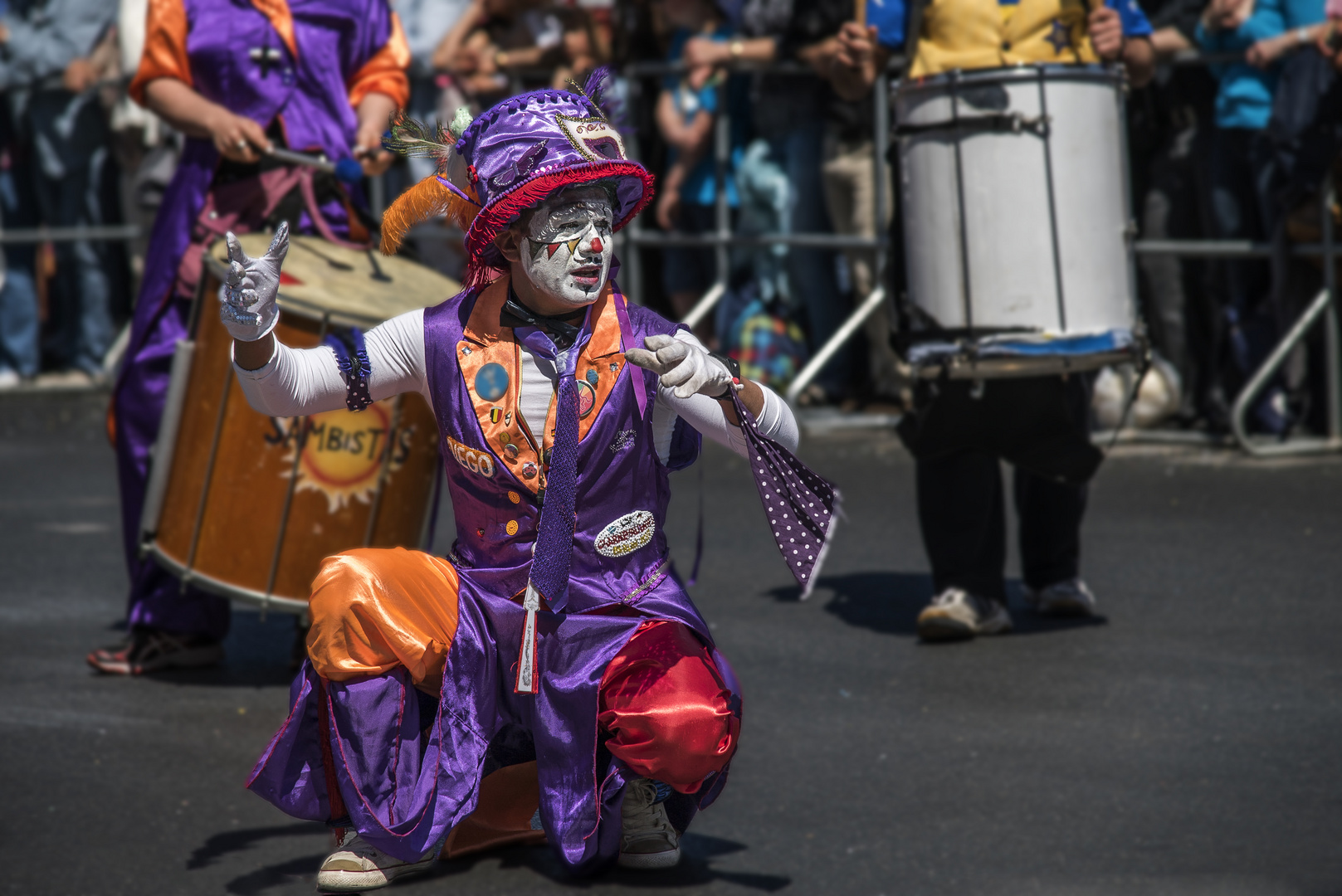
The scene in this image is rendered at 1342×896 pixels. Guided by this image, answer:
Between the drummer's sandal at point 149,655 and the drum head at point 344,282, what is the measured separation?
43.1 inches

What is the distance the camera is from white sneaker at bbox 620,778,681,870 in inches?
127

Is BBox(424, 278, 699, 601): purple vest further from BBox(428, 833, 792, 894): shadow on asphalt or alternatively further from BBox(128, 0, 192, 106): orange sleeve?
BBox(128, 0, 192, 106): orange sleeve

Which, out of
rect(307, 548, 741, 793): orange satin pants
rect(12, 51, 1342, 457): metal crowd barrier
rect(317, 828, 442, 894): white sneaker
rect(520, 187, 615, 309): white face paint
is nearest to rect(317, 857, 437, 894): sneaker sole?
rect(317, 828, 442, 894): white sneaker

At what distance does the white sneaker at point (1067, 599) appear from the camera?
4.95 m

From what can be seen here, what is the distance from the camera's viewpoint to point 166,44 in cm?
452

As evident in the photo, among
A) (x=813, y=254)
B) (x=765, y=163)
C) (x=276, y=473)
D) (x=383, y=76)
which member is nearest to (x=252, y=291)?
(x=276, y=473)

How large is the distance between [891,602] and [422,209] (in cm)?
249

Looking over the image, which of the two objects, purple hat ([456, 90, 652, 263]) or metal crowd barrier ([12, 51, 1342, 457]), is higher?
purple hat ([456, 90, 652, 263])

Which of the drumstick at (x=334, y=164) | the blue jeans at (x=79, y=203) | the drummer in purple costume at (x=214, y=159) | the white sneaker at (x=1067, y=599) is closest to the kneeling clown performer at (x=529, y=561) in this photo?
the drumstick at (x=334, y=164)

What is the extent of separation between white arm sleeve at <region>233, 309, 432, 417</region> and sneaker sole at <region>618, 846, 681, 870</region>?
3.11 ft

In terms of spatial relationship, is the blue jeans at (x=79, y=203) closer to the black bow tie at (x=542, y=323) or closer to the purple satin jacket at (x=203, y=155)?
the purple satin jacket at (x=203, y=155)

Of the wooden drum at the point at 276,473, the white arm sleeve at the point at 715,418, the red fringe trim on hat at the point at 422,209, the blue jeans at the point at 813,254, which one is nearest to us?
the white arm sleeve at the point at 715,418

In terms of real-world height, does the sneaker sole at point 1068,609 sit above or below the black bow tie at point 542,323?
below

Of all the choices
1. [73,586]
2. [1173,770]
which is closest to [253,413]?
[73,586]
